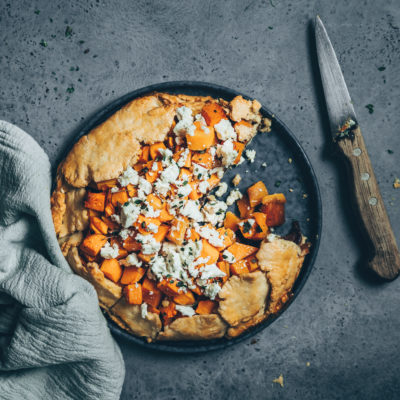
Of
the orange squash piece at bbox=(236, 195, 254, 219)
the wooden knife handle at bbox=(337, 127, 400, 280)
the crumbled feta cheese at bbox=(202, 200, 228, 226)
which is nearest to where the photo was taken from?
the crumbled feta cheese at bbox=(202, 200, 228, 226)

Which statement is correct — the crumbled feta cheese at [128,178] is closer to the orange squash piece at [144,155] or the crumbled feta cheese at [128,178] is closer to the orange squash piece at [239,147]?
the orange squash piece at [144,155]

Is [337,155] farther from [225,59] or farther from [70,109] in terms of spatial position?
[70,109]

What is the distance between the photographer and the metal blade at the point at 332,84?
9.20ft

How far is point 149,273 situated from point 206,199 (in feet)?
2.25

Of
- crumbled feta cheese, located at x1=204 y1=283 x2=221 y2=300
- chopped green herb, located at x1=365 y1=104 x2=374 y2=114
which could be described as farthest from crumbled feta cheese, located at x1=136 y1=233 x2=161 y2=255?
chopped green herb, located at x1=365 y1=104 x2=374 y2=114

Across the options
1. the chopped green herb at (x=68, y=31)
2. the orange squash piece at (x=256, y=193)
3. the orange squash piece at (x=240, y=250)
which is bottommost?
the orange squash piece at (x=240, y=250)

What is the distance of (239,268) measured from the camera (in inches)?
98.2

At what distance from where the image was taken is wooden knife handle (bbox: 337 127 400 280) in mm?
2791

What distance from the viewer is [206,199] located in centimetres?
273

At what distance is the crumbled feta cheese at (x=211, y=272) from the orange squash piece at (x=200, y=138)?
30.6 inches

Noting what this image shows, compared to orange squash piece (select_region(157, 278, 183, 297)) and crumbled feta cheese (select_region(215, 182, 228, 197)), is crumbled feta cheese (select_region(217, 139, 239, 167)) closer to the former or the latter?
crumbled feta cheese (select_region(215, 182, 228, 197))

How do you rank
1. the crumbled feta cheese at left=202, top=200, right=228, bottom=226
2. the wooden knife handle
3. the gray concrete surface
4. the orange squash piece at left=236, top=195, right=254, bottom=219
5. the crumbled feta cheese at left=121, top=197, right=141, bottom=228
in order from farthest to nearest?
the gray concrete surface < the wooden knife handle < the orange squash piece at left=236, top=195, right=254, bottom=219 < the crumbled feta cheese at left=202, top=200, right=228, bottom=226 < the crumbled feta cheese at left=121, top=197, right=141, bottom=228

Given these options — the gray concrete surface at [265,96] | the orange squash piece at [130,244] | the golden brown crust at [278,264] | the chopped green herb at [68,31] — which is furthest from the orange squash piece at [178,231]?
the chopped green herb at [68,31]

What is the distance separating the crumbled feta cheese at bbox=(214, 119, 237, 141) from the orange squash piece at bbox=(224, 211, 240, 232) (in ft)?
1.81
